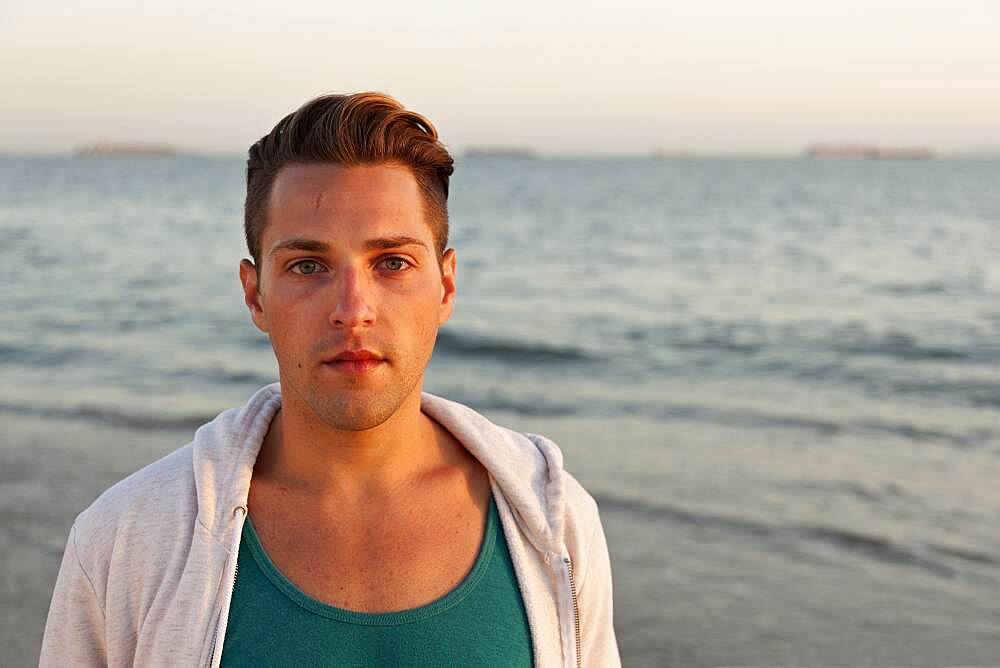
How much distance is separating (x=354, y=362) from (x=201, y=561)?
551 mm

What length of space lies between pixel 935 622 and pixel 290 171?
591cm

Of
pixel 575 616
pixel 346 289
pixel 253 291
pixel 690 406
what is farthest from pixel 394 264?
pixel 690 406

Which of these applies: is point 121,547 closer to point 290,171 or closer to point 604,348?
point 290,171

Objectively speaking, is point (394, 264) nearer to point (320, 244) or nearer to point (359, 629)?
point (320, 244)

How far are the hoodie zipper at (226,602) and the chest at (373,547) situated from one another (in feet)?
0.31

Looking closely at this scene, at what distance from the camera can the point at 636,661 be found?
21.7 ft

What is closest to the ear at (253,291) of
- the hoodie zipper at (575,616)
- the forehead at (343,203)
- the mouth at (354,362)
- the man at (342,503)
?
the man at (342,503)

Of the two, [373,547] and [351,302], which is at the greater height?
[351,302]

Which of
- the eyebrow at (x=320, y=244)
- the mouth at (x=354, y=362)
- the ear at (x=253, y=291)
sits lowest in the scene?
the mouth at (x=354, y=362)

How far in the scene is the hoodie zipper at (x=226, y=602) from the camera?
8.12 feet

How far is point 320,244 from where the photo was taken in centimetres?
266

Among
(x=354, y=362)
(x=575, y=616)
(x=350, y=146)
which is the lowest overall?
(x=575, y=616)

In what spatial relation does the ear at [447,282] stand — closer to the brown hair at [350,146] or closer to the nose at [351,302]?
the brown hair at [350,146]

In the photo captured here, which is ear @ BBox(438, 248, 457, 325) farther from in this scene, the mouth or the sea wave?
the sea wave
